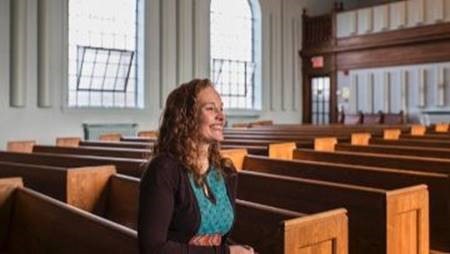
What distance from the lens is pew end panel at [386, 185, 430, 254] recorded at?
7.39 ft

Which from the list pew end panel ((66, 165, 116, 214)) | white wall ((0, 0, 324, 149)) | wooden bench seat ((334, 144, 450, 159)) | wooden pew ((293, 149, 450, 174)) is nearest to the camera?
pew end panel ((66, 165, 116, 214))

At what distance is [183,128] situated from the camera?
5.20 ft

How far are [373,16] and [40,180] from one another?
10491 mm

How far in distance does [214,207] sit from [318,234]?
1.34ft

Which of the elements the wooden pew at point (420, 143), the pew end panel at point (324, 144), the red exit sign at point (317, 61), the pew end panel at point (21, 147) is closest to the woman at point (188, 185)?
the pew end panel at point (324, 144)

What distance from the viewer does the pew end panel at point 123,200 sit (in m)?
2.71

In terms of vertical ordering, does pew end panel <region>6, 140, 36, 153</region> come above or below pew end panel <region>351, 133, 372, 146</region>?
below

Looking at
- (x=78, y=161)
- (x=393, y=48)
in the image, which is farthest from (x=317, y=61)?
(x=78, y=161)

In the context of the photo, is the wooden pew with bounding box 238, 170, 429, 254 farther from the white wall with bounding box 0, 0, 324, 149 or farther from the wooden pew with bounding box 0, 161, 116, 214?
the white wall with bounding box 0, 0, 324, 149

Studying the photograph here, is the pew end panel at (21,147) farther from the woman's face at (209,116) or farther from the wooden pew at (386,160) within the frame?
the woman's face at (209,116)

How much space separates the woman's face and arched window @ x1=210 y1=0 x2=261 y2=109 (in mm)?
10678

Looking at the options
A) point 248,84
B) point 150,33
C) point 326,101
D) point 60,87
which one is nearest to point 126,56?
point 150,33

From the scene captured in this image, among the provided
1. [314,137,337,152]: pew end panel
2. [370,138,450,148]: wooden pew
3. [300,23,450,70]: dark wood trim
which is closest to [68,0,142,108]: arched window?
[300,23,450,70]: dark wood trim

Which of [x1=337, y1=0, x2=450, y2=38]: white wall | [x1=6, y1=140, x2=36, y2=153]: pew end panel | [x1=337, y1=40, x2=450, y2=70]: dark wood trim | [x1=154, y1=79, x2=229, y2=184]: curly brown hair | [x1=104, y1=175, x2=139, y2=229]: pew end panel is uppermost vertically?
[x1=337, y1=0, x2=450, y2=38]: white wall
